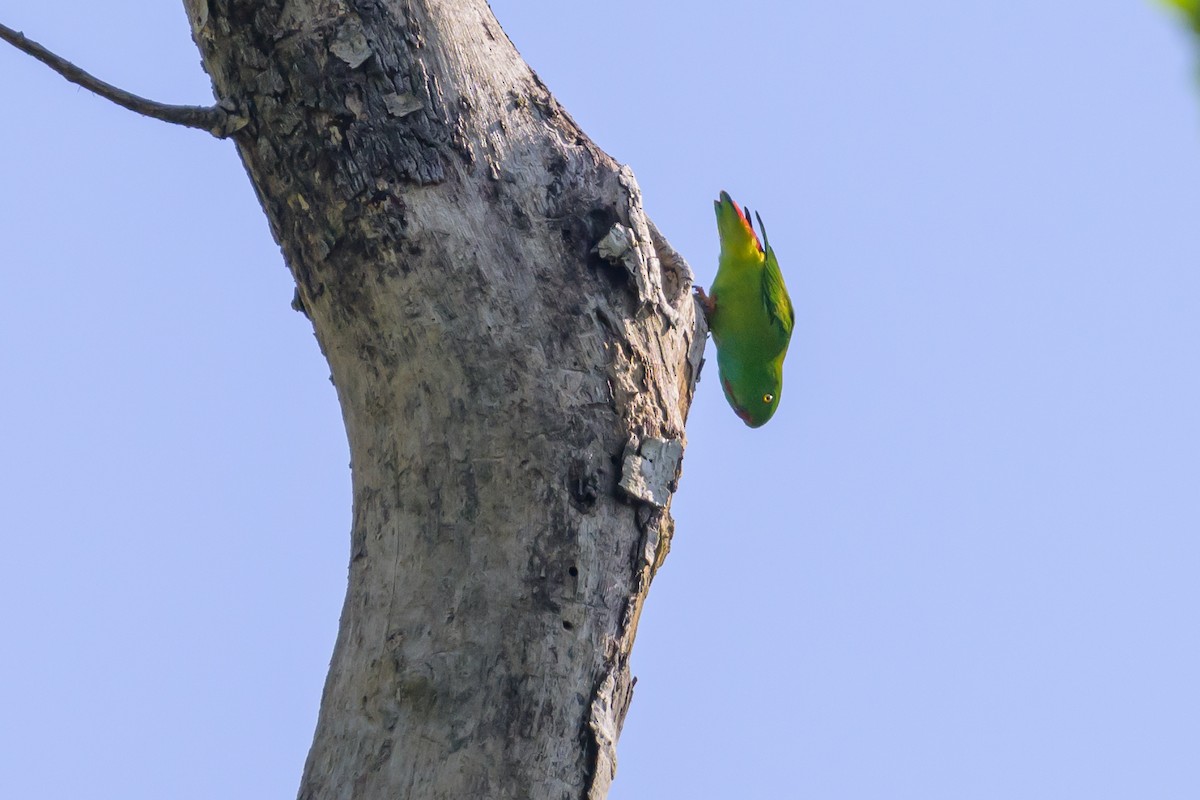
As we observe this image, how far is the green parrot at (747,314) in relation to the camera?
6246 mm

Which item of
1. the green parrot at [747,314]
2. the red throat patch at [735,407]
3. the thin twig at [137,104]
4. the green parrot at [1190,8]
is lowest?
the green parrot at [1190,8]

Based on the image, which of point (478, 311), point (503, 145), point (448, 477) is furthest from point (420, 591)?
point (503, 145)

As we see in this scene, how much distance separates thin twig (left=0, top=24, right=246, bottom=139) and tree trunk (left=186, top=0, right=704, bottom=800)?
0.21 feet

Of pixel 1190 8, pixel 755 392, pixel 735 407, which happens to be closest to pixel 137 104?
pixel 1190 8

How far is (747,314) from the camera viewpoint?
625 cm

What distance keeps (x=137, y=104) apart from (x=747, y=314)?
4028 mm

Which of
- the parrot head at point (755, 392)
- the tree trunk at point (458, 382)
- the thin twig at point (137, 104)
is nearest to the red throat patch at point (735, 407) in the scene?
the parrot head at point (755, 392)

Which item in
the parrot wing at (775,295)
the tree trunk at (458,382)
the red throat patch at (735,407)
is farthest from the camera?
the red throat patch at (735,407)

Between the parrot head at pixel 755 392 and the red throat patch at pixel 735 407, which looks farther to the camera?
the red throat patch at pixel 735 407

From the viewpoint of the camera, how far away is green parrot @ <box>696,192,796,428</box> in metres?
6.25

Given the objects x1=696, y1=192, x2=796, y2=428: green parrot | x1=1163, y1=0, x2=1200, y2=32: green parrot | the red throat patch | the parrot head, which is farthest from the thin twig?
the red throat patch

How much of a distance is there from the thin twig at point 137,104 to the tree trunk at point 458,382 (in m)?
0.06

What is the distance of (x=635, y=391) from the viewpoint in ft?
9.64

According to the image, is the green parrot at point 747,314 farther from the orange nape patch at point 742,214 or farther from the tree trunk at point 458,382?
the tree trunk at point 458,382
